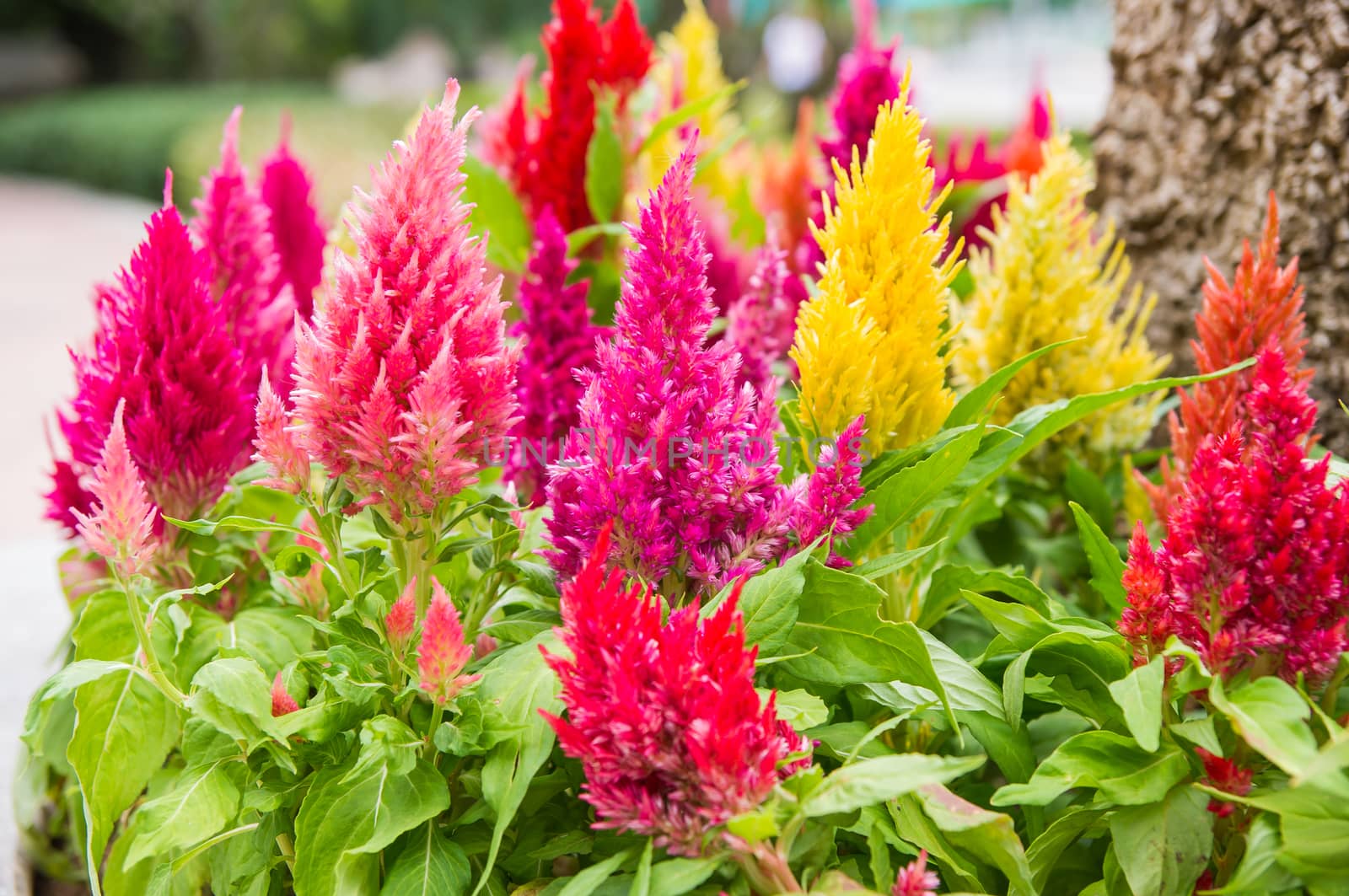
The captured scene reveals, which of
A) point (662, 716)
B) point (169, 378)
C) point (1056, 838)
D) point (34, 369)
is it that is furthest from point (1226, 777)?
point (34, 369)

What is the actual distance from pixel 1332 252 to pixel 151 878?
201 cm

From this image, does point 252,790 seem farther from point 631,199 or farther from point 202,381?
point 631,199

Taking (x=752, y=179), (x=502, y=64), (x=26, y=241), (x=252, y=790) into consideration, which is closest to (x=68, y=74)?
(x=502, y=64)

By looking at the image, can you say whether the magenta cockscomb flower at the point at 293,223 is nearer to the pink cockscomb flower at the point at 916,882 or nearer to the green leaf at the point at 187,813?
the green leaf at the point at 187,813

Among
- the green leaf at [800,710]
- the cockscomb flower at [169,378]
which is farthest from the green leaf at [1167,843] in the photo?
the cockscomb flower at [169,378]

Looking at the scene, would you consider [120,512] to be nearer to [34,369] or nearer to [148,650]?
[148,650]

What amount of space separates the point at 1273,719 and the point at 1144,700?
108mm

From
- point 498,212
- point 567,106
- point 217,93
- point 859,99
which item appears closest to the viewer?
point 859,99

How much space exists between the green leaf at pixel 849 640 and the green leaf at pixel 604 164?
1112mm

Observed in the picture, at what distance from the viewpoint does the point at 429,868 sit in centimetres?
111

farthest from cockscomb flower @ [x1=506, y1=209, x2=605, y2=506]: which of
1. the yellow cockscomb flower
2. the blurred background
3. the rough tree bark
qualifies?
the rough tree bark

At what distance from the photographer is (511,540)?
1.25 metres

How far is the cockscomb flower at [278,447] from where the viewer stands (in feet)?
3.67

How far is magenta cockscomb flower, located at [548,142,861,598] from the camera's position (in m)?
1.10
